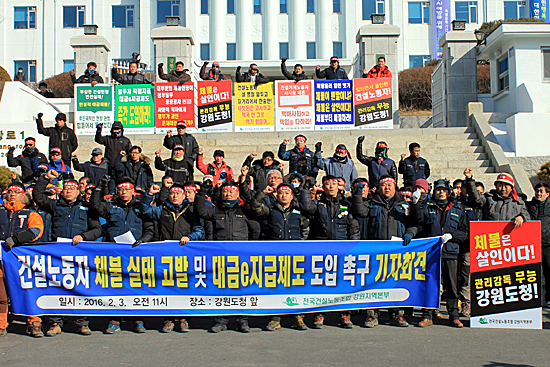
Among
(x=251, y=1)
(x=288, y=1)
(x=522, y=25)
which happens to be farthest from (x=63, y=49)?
(x=522, y=25)

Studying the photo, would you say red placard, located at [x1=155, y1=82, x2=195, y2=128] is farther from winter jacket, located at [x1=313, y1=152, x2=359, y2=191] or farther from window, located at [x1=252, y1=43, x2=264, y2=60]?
window, located at [x1=252, y1=43, x2=264, y2=60]

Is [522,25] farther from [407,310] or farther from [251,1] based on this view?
[251,1]

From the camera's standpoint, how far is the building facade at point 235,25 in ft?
126

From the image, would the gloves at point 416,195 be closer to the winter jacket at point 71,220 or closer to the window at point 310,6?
the winter jacket at point 71,220

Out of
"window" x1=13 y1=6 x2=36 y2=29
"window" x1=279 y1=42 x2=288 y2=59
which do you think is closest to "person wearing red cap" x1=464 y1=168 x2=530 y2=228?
"window" x1=279 y1=42 x2=288 y2=59

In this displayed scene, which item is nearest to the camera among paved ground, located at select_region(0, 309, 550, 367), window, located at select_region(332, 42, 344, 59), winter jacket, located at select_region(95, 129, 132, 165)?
paved ground, located at select_region(0, 309, 550, 367)

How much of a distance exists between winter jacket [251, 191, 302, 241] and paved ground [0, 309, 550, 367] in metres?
1.10

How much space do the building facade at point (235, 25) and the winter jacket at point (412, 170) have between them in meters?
27.9

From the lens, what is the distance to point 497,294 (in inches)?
260

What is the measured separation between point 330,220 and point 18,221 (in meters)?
3.71

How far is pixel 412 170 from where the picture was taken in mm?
10531

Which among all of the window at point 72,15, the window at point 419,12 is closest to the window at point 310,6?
the window at point 419,12

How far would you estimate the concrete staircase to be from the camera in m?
13.5

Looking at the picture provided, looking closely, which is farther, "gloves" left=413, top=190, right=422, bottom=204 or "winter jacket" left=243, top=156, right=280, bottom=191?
"winter jacket" left=243, top=156, right=280, bottom=191
